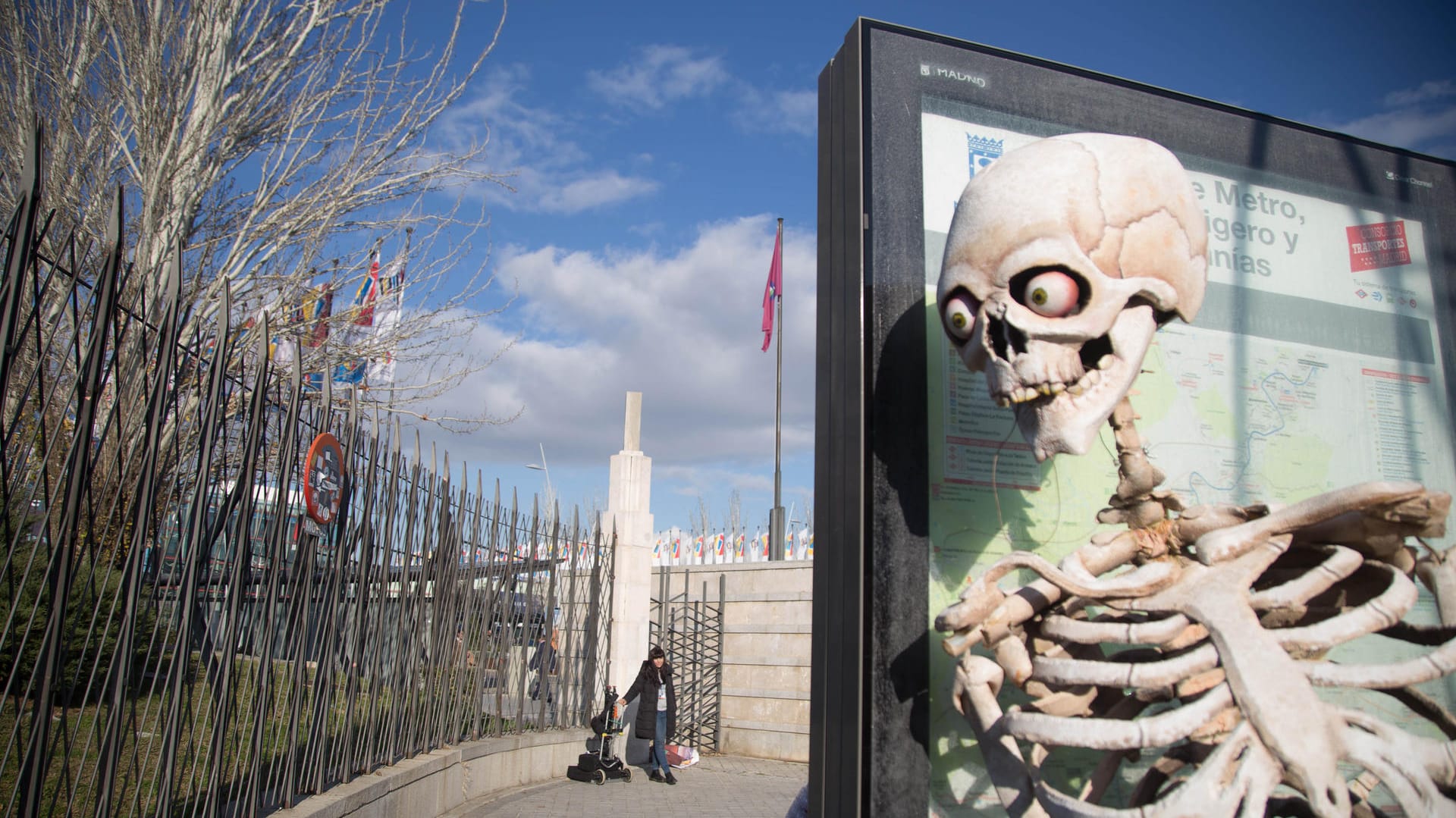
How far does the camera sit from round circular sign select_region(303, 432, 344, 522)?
5562mm

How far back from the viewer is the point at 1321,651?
2607mm

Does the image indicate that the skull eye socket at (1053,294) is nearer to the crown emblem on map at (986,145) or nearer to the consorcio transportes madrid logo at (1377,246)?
the crown emblem on map at (986,145)

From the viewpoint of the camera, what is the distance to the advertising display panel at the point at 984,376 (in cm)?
318

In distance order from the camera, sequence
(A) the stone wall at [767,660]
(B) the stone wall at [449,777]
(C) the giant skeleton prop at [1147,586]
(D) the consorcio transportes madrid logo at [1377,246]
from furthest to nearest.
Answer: (A) the stone wall at [767,660]
(B) the stone wall at [449,777]
(D) the consorcio transportes madrid logo at [1377,246]
(C) the giant skeleton prop at [1147,586]

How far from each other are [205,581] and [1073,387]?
3.94m

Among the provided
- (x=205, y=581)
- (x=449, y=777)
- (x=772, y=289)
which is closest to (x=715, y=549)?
(x=772, y=289)

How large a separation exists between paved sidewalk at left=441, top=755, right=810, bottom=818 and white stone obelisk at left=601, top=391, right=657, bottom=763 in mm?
1540

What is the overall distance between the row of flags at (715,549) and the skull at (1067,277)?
1565cm

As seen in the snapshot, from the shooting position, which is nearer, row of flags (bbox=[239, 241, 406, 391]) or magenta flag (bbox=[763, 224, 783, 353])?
row of flags (bbox=[239, 241, 406, 391])

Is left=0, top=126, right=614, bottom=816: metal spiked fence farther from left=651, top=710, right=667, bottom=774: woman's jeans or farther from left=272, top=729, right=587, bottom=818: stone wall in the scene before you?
left=651, top=710, right=667, bottom=774: woman's jeans

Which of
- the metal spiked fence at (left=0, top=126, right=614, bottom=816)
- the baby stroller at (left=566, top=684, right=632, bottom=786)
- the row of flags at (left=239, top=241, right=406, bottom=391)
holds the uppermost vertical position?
the row of flags at (left=239, top=241, right=406, bottom=391)

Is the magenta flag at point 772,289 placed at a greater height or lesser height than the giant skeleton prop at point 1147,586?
greater

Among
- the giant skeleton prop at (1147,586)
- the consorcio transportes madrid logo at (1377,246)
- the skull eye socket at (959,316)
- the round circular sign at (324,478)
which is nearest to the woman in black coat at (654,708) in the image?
the round circular sign at (324,478)

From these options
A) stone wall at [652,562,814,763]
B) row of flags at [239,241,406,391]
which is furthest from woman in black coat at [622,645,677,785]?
row of flags at [239,241,406,391]
